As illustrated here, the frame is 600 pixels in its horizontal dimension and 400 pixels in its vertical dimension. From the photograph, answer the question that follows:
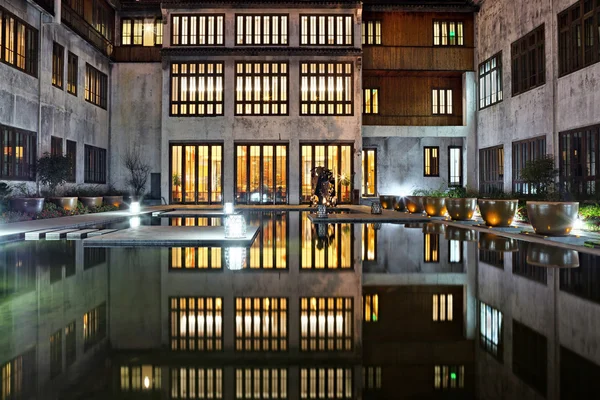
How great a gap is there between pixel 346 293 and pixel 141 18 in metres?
34.1

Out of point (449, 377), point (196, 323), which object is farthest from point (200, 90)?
point (449, 377)

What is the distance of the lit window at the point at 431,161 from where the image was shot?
3619cm

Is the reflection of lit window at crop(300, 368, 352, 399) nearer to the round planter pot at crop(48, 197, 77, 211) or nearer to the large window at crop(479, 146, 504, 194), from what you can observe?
the round planter pot at crop(48, 197, 77, 211)

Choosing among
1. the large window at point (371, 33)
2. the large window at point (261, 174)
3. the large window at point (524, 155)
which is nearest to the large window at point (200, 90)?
the large window at point (261, 174)

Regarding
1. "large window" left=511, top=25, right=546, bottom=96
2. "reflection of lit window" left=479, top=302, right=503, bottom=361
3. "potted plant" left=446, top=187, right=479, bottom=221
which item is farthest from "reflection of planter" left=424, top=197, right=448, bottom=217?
"reflection of lit window" left=479, top=302, right=503, bottom=361

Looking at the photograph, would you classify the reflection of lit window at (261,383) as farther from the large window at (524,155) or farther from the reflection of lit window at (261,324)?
the large window at (524,155)

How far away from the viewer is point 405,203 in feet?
93.5

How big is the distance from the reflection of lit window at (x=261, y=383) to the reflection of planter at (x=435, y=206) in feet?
60.6

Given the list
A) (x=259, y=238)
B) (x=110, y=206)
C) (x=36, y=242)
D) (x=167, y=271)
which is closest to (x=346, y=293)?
(x=167, y=271)

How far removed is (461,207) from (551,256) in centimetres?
932

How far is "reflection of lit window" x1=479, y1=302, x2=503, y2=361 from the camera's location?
4.70 m

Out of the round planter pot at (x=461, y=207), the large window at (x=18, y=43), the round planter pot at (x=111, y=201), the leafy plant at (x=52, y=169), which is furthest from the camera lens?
the round planter pot at (x=111, y=201)

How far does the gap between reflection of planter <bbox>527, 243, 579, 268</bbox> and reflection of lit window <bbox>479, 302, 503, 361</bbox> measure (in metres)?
3.62

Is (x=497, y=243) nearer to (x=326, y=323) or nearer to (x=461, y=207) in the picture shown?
(x=461, y=207)
